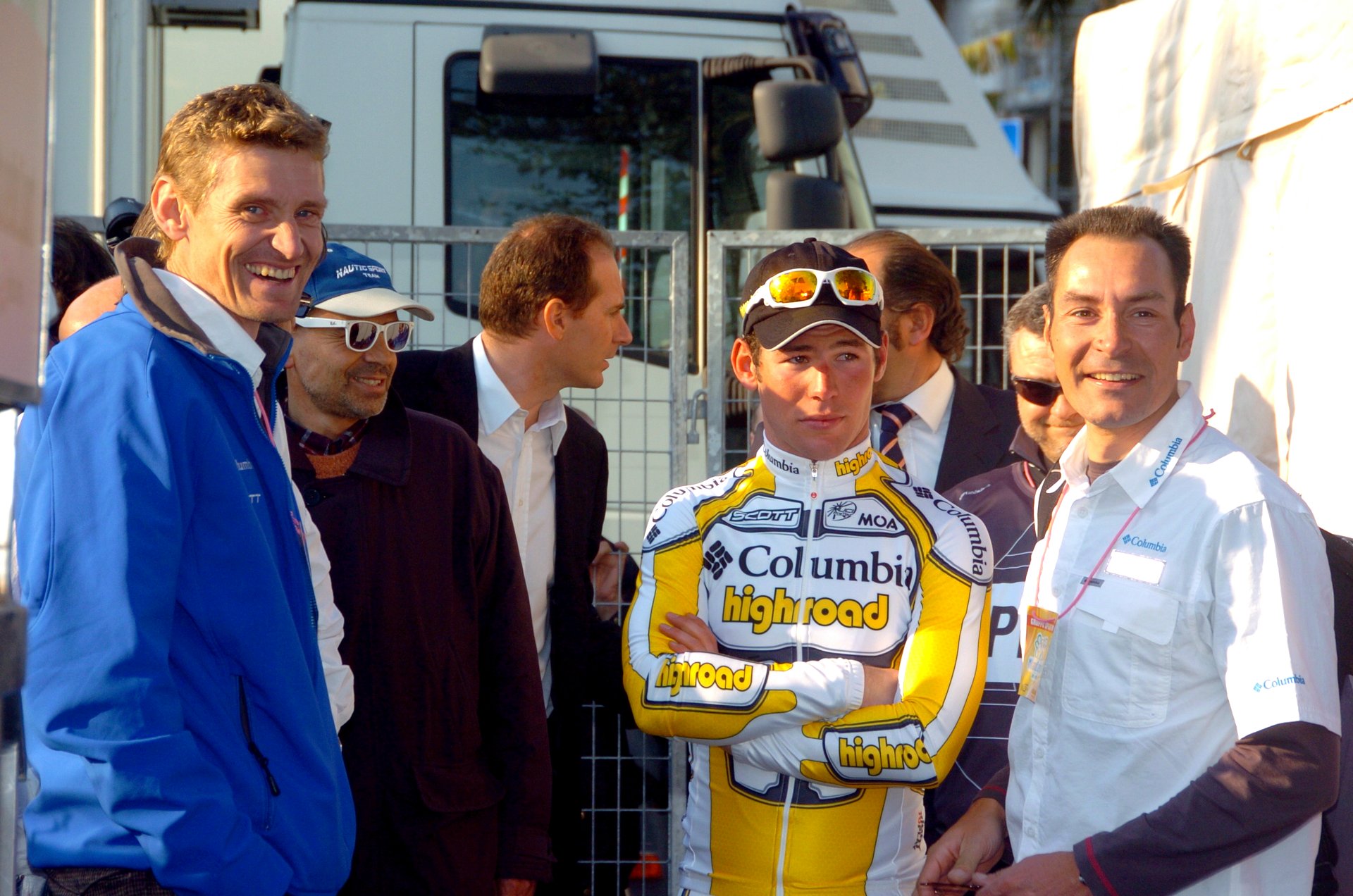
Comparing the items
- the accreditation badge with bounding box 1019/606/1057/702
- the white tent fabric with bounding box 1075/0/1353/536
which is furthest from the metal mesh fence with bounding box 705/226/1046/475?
the accreditation badge with bounding box 1019/606/1057/702

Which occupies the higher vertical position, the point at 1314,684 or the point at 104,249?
the point at 104,249

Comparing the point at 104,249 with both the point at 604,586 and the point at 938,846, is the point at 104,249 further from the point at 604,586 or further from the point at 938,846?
the point at 938,846

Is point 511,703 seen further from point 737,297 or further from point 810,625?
point 737,297

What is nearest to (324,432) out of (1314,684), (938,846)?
(938,846)

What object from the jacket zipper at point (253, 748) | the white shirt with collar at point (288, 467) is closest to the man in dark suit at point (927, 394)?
the white shirt with collar at point (288, 467)

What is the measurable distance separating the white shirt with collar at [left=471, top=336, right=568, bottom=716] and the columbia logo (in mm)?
869

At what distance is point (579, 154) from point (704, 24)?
0.77 m

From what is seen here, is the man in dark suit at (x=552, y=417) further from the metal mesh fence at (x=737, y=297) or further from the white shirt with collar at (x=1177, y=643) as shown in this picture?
the white shirt with collar at (x=1177, y=643)

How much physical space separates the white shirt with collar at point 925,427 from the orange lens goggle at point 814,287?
813 mm

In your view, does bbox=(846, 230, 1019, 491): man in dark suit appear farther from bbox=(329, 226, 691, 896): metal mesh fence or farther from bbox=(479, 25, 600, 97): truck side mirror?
bbox=(479, 25, 600, 97): truck side mirror

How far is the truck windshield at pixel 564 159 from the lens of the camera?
504 cm

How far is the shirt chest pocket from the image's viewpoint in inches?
79.7

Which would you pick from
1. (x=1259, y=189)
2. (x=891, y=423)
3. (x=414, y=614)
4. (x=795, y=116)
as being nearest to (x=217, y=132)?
(x=414, y=614)

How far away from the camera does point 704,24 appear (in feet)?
17.3
